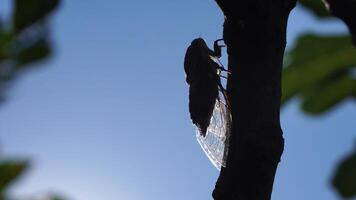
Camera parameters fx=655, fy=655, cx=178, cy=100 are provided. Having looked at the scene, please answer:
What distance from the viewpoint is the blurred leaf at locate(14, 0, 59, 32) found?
1.08 m

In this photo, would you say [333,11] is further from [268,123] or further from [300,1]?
[300,1]

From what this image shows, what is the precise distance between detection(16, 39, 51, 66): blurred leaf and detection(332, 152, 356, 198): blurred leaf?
29.2 inches

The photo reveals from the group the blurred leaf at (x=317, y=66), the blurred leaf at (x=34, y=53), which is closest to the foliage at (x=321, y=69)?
the blurred leaf at (x=317, y=66)

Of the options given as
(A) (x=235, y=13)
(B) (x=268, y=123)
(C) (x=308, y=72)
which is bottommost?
(B) (x=268, y=123)

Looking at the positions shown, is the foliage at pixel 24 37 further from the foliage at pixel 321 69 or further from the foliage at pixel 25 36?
the foliage at pixel 321 69

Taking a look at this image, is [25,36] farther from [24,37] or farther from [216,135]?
[216,135]

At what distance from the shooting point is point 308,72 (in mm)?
1625

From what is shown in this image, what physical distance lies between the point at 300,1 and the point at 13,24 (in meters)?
0.61

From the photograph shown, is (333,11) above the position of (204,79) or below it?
below

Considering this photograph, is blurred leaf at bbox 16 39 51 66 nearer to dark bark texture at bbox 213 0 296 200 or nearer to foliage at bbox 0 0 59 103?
foliage at bbox 0 0 59 103

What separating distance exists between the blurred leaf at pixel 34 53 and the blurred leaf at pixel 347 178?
74 centimetres

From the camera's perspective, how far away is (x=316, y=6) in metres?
1.43

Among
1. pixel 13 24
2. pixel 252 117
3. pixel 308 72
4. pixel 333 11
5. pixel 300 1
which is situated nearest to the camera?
pixel 333 11

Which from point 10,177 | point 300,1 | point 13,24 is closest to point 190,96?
point 300,1
